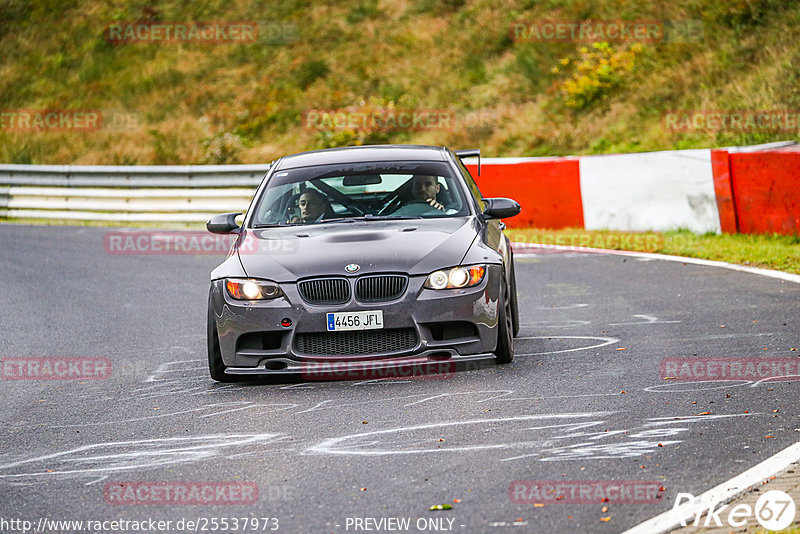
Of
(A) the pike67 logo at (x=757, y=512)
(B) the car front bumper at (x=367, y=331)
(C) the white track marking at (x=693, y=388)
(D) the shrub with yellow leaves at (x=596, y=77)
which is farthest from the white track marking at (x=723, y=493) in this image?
(D) the shrub with yellow leaves at (x=596, y=77)

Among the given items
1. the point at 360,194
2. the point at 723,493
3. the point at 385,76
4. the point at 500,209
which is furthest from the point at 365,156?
the point at 385,76

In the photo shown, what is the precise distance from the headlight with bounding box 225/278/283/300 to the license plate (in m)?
0.43

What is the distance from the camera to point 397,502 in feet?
16.8

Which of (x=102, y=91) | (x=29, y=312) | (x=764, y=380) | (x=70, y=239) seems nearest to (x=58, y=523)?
(x=764, y=380)

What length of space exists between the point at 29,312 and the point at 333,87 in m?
A: 25.1

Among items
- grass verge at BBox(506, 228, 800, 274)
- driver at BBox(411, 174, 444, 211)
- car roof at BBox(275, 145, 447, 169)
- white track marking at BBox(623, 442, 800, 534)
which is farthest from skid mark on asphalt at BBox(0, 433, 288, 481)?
grass verge at BBox(506, 228, 800, 274)

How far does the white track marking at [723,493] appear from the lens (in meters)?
4.61

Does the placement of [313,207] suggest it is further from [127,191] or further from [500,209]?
[127,191]

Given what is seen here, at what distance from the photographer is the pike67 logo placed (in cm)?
457

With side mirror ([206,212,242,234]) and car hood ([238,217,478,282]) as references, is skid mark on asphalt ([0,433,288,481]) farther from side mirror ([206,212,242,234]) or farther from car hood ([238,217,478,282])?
side mirror ([206,212,242,234])

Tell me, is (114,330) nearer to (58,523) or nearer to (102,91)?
(58,523)

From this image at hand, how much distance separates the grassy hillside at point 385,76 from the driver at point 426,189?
47.8 feet

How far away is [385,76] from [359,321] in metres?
28.7

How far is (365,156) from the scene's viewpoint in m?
9.52
